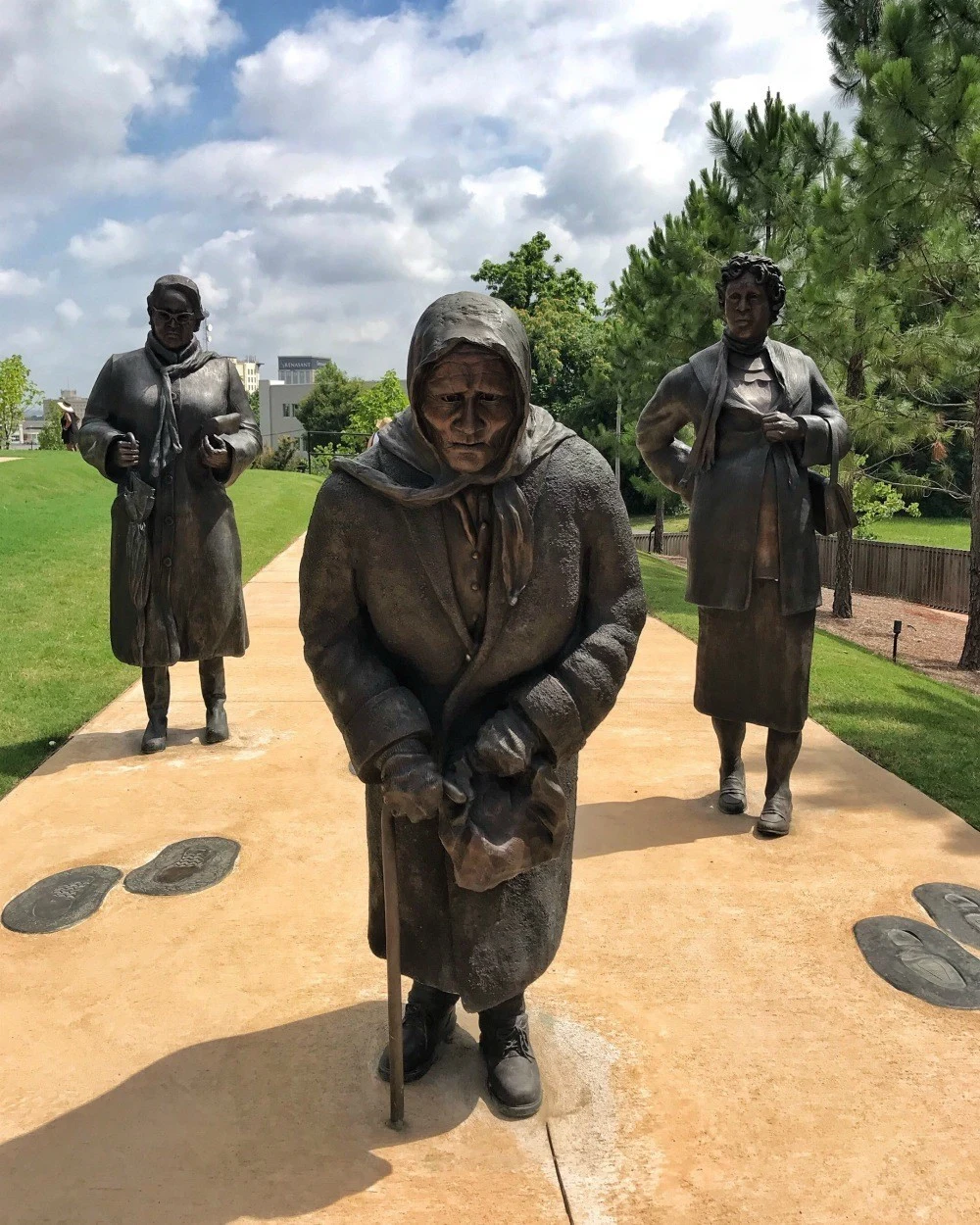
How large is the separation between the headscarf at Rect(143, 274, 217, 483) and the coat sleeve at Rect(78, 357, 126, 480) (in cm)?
18

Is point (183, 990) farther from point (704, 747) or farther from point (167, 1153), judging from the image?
point (704, 747)

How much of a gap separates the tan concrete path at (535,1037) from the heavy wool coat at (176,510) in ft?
2.90

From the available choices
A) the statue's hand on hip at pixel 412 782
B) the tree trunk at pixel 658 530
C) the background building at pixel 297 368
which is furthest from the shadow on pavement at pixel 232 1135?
the background building at pixel 297 368

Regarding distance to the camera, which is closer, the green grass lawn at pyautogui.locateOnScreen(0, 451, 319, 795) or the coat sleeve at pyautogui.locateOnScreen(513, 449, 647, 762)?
the coat sleeve at pyautogui.locateOnScreen(513, 449, 647, 762)

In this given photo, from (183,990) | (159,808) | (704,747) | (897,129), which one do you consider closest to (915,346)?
(897,129)

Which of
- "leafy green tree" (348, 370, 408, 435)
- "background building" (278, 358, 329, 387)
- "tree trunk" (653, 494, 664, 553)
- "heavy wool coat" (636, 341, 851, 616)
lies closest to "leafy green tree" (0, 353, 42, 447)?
"leafy green tree" (348, 370, 408, 435)

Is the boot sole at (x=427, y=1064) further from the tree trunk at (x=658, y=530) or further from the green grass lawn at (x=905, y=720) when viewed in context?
the tree trunk at (x=658, y=530)

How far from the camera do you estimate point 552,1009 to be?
9.87 ft

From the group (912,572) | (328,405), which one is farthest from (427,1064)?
(328,405)

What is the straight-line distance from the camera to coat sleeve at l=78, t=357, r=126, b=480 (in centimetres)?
491

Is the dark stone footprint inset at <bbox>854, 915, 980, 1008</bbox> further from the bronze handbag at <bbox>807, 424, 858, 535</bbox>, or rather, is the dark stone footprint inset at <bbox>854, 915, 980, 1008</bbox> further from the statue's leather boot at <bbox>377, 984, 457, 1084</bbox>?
the bronze handbag at <bbox>807, 424, 858, 535</bbox>

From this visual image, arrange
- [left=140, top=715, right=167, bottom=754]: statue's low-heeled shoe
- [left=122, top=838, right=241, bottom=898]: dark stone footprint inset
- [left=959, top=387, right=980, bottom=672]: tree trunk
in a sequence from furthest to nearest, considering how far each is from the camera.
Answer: [left=959, top=387, right=980, bottom=672]: tree trunk → [left=140, top=715, right=167, bottom=754]: statue's low-heeled shoe → [left=122, top=838, right=241, bottom=898]: dark stone footprint inset

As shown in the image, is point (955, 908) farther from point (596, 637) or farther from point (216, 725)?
point (216, 725)

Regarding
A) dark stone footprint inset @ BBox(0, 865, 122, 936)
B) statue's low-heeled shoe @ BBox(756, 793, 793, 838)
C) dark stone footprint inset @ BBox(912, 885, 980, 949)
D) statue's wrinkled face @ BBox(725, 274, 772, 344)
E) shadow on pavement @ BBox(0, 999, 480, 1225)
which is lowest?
shadow on pavement @ BBox(0, 999, 480, 1225)
